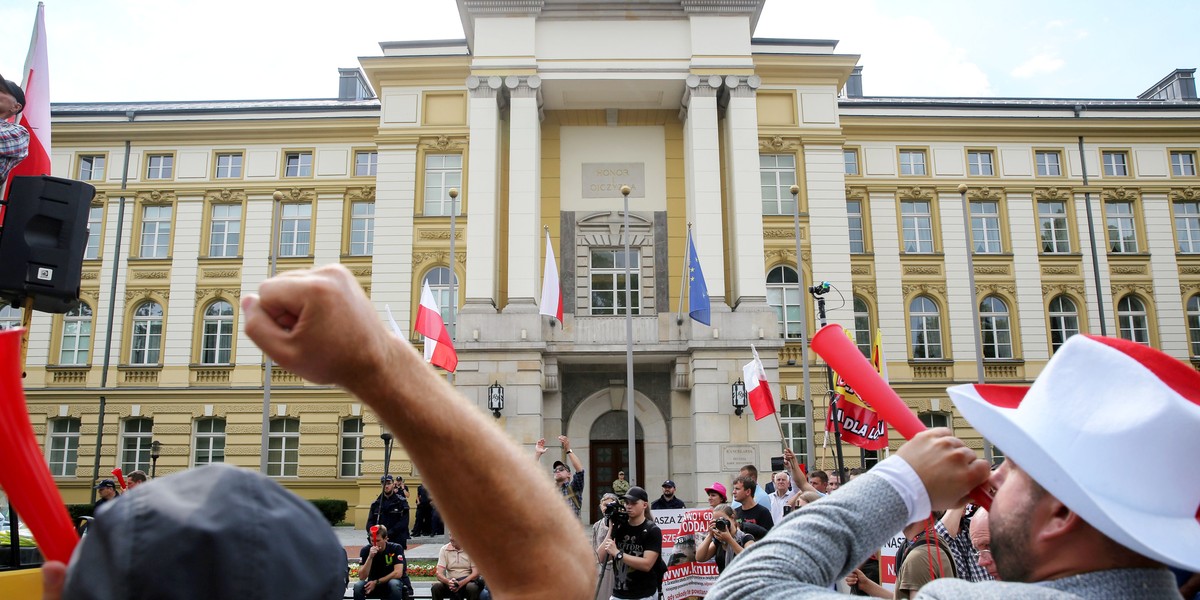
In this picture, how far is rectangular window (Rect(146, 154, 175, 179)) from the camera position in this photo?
29.8 meters

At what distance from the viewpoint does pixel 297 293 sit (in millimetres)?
854

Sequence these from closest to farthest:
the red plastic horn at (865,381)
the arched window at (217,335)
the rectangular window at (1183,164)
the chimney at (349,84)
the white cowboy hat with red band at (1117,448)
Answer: the white cowboy hat with red band at (1117,448), the red plastic horn at (865,381), the arched window at (217,335), the rectangular window at (1183,164), the chimney at (349,84)

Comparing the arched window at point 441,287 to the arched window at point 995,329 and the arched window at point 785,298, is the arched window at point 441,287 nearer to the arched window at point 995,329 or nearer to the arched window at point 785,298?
the arched window at point 785,298

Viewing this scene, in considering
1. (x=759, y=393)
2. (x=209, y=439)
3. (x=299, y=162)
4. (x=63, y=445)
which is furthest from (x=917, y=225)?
(x=63, y=445)

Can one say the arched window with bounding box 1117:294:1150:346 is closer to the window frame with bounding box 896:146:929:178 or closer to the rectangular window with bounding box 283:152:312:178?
the window frame with bounding box 896:146:929:178

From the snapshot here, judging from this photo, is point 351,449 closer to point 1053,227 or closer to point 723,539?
point 723,539

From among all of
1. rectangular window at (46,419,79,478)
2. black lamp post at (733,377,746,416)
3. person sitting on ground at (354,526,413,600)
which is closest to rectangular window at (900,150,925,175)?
black lamp post at (733,377,746,416)

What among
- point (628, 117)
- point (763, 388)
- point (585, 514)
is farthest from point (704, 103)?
Answer: point (585, 514)

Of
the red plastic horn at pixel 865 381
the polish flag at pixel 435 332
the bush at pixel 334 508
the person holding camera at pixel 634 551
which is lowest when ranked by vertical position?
the bush at pixel 334 508

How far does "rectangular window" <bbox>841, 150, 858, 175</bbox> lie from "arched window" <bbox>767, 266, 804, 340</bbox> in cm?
531

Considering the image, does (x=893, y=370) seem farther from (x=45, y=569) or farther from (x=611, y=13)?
(x=45, y=569)

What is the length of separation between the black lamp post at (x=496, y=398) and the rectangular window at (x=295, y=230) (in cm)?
1044

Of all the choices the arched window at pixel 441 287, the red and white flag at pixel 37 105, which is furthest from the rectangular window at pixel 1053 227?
the red and white flag at pixel 37 105

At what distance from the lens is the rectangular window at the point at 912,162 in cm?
3012
